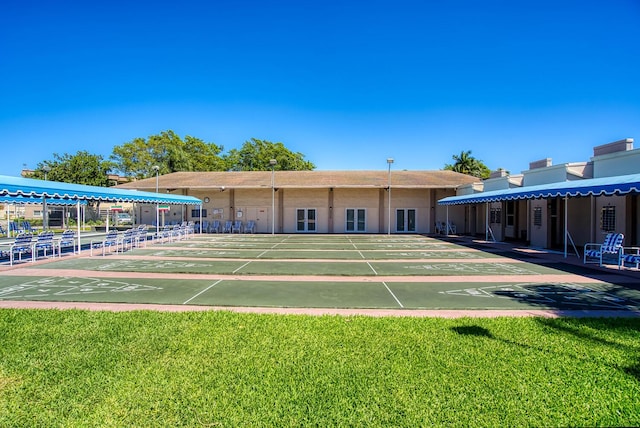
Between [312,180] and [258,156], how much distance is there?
34.0 metres

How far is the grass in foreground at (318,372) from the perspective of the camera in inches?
131

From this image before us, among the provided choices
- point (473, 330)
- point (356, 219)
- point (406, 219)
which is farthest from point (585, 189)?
point (356, 219)

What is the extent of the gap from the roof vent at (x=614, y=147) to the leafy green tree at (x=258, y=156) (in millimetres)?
49293

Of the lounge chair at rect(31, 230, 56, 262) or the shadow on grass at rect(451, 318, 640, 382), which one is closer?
the shadow on grass at rect(451, 318, 640, 382)

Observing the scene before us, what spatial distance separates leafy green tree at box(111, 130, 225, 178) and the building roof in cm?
1800

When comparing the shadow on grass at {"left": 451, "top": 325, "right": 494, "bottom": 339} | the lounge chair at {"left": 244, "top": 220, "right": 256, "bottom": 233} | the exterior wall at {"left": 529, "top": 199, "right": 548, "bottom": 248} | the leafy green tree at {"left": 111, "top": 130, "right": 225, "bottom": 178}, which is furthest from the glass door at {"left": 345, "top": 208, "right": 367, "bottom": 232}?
the leafy green tree at {"left": 111, "top": 130, "right": 225, "bottom": 178}

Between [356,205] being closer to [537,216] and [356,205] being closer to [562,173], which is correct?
[537,216]

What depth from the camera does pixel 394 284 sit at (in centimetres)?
948

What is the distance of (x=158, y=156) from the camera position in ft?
182

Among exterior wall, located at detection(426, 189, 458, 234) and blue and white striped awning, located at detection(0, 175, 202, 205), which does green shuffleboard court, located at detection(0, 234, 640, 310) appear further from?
exterior wall, located at detection(426, 189, 458, 234)

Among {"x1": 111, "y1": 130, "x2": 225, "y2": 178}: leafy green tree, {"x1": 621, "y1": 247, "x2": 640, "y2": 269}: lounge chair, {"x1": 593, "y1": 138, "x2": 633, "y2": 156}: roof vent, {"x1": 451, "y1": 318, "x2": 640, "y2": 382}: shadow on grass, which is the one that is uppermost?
{"x1": 111, "y1": 130, "x2": 225, "y2": 178}: leafy green tree

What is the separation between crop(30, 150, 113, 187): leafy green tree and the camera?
152ft

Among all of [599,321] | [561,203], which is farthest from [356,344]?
[561,203]

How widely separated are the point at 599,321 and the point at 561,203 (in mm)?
14699
